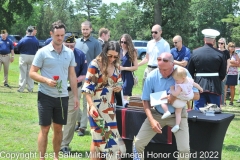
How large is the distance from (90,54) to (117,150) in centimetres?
284

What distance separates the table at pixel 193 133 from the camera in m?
5.56

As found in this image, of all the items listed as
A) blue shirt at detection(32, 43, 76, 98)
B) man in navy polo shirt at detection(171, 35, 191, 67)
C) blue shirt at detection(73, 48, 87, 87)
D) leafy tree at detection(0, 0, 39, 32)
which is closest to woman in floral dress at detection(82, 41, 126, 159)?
blue shirt at detection(32, 43, 76, 98)

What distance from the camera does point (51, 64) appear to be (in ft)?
18.5

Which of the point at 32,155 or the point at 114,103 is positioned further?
the point at 32,155

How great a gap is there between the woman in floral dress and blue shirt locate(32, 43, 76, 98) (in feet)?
1.69

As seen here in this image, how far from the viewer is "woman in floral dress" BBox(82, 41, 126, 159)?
527cm

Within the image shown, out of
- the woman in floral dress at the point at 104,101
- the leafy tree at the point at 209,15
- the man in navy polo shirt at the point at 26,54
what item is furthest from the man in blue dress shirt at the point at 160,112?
the leafy tree at the point at 209,15

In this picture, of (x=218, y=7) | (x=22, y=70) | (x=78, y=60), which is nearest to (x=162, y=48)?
(x=78, y=60)

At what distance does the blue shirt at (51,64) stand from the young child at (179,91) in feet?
4.82

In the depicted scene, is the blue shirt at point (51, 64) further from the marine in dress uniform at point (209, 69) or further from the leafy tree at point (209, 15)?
the leafy tree at point (209, 15)

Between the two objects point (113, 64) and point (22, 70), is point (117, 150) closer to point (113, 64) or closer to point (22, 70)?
point (113, 64)

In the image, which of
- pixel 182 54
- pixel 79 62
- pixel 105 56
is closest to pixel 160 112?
pixel 105 56

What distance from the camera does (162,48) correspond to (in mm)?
9359

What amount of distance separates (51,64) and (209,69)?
2921 millimetres
